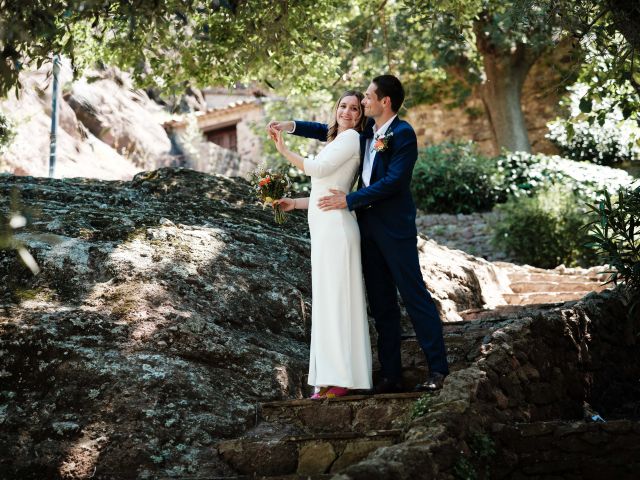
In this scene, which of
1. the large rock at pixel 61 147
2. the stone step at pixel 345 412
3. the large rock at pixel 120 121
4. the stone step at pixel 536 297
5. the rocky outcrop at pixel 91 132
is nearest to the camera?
the stone step at pixel 345 412

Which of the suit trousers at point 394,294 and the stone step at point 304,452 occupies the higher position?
the suit trousers at point 394,294

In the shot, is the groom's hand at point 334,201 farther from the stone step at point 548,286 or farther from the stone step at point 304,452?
the stone step at point 548,286

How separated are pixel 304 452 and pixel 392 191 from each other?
5.33 feet

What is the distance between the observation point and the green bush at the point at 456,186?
53.0ft

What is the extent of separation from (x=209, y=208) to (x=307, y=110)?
47.4ft

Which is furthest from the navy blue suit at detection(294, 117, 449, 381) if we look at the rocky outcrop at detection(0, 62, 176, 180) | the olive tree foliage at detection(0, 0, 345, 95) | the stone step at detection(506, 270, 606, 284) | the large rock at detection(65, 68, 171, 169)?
the large rock at detection(65, 68, 171, 169)

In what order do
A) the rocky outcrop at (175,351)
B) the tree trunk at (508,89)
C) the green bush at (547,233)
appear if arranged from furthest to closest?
the tree trunk at (508,89)
the green bush at (547,233)
the rocky outcrop at (175,351)

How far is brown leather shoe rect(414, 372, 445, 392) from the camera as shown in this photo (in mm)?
4844

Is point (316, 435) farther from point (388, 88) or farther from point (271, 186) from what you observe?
point (388, 88)

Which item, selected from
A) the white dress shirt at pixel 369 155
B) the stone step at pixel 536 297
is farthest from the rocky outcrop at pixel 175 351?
the stone step at pixel 536 297

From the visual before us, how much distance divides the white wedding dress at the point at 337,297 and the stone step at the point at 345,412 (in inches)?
5.5

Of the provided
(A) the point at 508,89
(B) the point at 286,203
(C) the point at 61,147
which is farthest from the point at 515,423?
(C) the point at 61,147

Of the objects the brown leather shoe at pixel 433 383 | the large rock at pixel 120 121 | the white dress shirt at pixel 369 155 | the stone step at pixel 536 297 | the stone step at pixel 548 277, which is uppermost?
the large rock at pixel 120 121

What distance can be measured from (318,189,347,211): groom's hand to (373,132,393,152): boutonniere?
35 cm
